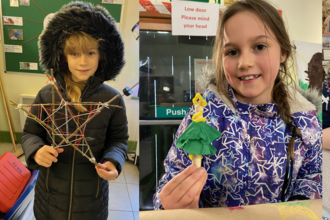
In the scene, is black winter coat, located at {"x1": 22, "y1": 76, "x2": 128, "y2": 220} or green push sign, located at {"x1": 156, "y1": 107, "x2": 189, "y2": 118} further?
green push sign, located at {"x1": 156, "y1": 107, "x2": 189, "y2": 118}

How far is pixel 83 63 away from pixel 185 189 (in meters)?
0.36

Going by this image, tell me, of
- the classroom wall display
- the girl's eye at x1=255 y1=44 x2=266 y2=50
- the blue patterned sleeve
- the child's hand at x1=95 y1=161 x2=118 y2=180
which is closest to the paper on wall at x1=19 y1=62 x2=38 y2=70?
the classroom wall display

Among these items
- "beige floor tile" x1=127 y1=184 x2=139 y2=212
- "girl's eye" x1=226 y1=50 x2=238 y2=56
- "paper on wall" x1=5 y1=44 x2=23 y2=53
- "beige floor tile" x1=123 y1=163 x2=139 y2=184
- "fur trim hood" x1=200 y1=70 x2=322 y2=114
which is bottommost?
"beige floor tile" x1=127 y1=184 x2=139 y2=212

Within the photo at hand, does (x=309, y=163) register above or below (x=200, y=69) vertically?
below

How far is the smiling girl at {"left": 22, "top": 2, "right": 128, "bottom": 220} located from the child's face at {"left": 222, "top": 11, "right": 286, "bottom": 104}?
0.28 meters

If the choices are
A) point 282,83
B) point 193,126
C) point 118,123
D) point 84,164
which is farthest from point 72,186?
point 282,83

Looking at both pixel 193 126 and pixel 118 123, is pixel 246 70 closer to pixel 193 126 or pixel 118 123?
pixel 193 126

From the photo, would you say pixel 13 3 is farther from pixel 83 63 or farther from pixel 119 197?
pixel 119 197

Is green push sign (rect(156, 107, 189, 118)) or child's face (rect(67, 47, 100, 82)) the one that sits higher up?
child's face (rect(67, 47, 100, 82))

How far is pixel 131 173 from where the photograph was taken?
1.66 feet

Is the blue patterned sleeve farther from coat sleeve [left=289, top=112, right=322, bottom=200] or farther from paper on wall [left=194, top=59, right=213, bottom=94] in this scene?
coat sleeve [left=289, top=112, right=322, bottom=200]

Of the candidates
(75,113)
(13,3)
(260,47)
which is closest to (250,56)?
(260,47)

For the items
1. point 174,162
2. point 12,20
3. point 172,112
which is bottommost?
point 174,162

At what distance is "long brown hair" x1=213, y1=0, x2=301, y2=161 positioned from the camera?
0.50 meters
